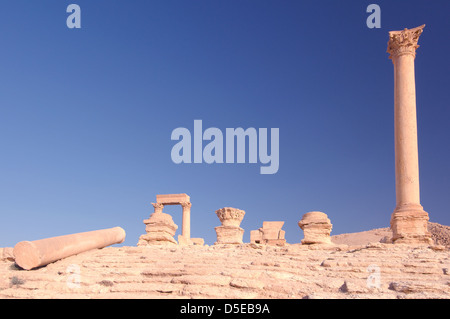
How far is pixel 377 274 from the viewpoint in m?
8.77

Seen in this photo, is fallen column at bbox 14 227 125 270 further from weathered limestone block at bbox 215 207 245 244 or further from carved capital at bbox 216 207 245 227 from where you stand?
carved capital at bbox 216 207 245 227

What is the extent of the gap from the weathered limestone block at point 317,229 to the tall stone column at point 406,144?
2522mm

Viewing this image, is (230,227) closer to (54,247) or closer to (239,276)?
(54,247)

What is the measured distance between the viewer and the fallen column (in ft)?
33.0

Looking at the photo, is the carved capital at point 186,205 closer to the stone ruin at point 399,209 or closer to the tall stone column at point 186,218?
the tall stone column at point 186,218

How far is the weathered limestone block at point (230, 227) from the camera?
19.1m

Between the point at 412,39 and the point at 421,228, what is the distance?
24.5ft

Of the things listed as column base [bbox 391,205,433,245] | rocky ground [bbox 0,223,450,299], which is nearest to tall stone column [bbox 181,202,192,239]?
column base [bbox 391,205,433,245]

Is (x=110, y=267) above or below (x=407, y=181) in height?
below
